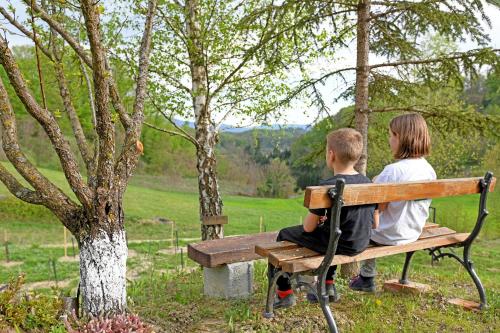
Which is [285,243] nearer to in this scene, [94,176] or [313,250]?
[313,250]

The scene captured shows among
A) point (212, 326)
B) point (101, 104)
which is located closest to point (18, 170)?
point (101, 104)

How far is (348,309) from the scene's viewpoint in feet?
14.7

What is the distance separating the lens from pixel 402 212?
4.22 m

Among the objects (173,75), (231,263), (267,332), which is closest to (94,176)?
(231,263)

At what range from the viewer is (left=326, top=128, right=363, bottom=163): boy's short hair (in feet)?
12.2

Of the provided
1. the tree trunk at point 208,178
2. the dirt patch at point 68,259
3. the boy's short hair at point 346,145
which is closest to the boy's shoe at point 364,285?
the boy's short hair at point 346,145

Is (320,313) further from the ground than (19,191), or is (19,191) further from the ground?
(19,191)

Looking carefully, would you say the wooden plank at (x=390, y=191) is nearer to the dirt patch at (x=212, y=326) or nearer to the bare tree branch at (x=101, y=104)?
the dirt patch at (x=212, y=326)

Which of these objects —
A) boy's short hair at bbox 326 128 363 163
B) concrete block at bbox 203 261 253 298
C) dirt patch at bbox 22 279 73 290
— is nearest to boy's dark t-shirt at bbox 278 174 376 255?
boy's short hair at bbox 326 128 363 163

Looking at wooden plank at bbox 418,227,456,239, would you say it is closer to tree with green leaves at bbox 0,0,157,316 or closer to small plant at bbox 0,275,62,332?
tree with green leaves at bbox 0,0,157,316

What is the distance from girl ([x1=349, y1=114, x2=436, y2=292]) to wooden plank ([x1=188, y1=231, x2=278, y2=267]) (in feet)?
3.98

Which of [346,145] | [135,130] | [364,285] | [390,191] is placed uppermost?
[135,130]

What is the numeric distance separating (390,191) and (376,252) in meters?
0.60

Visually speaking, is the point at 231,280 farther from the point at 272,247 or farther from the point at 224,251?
the point at 272,247
